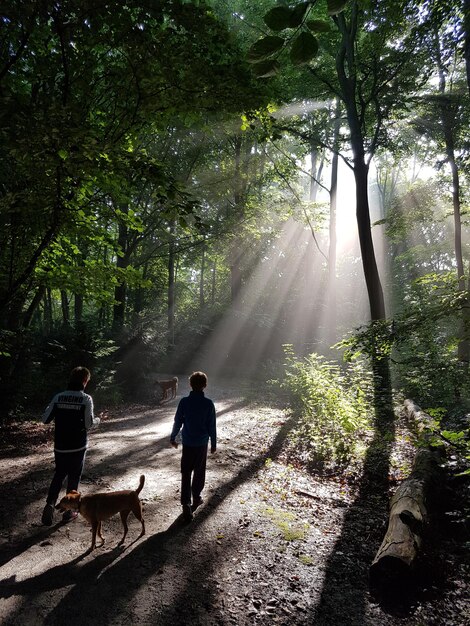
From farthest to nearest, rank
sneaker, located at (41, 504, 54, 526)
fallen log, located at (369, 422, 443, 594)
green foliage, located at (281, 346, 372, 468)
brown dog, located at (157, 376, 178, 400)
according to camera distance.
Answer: brown dog, located at (157, 376, 178, 400) < green foliage, located at (281, 346, 372, 468) < sneaker, located at (41, 504, 54, 526) < fallen log, located at (369, 422, 443, 594)

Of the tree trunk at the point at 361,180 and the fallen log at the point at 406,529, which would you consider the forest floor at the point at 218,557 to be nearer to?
the fallen log at the point at 406,529

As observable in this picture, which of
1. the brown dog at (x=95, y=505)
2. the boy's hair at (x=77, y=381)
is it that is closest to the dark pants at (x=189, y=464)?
the brown dog at (x=95, y=505)

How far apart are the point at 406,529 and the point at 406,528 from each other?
0.09ft

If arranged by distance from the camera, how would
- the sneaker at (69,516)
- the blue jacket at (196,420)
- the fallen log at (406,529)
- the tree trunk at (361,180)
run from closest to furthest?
the fallen log at (406,529), the sneaker at (69,516), the blue jacket at (196,420), the tree trunk at (361,180)

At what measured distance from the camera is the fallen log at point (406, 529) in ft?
11.5

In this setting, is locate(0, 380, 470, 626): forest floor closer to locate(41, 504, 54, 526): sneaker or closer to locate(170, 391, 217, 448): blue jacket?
locate(41, 504, 54, 526): sneaker

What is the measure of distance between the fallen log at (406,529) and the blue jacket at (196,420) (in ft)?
7.30

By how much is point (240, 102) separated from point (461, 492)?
20.0ft

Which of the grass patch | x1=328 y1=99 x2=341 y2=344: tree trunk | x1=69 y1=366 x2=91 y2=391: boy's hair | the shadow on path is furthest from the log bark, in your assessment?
x1=328 y1=99 x2=341 y2=344: tree trunk

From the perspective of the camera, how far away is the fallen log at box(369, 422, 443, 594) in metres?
3.51

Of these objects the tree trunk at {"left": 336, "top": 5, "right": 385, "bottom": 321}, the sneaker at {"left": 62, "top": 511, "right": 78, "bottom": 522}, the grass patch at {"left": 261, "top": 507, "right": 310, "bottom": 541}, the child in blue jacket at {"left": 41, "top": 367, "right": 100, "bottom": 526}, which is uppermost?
the tree trunk at {"left": 336, "top": 5, "right": 385, "bottom": 321}

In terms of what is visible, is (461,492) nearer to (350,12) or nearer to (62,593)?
(62,593)

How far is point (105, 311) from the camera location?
26875mm

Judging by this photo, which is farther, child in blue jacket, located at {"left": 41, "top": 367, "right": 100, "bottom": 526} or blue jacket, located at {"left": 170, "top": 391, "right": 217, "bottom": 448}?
blue jacket, located at {"left": 170, "top": 391, "right": 217, "bottom": 448}
